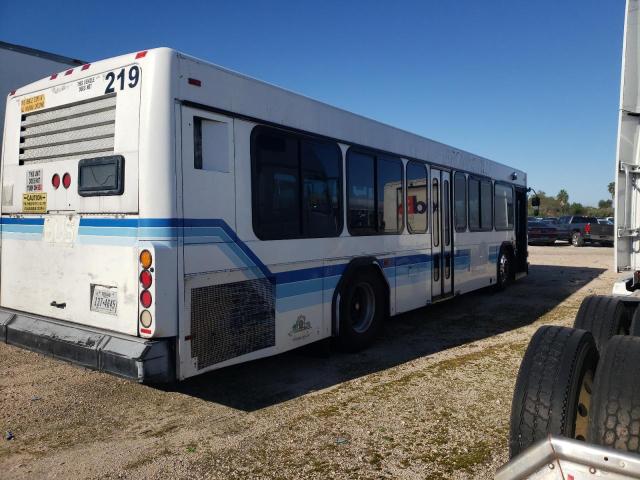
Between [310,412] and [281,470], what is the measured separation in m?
1.03

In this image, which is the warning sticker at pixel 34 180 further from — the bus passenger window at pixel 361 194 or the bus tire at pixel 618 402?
the bus tire at pixel 618 402

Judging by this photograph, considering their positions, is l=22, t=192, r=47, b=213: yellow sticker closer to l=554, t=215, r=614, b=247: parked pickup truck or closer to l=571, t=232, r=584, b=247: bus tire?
l=554, t=215, r=614, b=247: parked pickup truck

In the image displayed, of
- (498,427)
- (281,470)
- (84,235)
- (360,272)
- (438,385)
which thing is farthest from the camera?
(360,272)

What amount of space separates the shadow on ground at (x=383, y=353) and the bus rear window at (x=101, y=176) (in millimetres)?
2120

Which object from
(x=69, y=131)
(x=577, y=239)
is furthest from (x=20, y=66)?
(x=577, y=239)

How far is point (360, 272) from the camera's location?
6.34 m

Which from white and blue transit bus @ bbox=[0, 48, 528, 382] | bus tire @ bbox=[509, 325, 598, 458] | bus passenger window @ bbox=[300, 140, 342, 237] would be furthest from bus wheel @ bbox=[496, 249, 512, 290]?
bus tire @ bbox=[509, 325, 598, 458]

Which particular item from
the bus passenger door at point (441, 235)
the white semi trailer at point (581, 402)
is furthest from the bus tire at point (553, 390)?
the bus passenger door at point (441, 235)

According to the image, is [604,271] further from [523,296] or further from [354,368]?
[354,368]

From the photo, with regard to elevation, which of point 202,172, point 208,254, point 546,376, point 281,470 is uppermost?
point 202,172

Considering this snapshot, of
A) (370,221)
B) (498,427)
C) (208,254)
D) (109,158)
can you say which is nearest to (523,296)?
(370,221)

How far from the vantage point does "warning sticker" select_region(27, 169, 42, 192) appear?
495cm

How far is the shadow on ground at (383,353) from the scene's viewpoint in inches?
201

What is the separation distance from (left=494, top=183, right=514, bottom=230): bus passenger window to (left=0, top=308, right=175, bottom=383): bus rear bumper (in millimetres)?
8581
